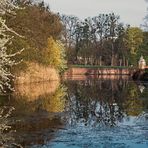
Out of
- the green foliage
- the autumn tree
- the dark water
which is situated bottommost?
the dark water

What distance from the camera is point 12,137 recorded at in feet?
53.2

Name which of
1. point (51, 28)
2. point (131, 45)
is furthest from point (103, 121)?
point (131, 45)

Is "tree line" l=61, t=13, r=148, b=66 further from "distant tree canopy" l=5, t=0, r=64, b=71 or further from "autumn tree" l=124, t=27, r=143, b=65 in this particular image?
"distant tree canopy" l=5, t=0, r=64, b=71

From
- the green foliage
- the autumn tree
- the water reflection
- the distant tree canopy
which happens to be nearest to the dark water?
the water reflection

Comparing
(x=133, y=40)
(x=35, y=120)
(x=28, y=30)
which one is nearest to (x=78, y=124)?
(x=35, y=120)

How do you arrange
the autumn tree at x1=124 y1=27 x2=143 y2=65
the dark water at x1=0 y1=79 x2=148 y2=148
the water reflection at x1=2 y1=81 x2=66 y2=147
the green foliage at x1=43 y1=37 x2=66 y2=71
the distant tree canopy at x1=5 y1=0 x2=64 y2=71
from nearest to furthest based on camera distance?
the dark water at x1=0 y1=79 x2=148 y2=148 → the water reflection at x1=2 y1=81 x2=66 y2=147 → the distant tree canopy at x1=5 y1=0 x2=64 y2=71 → the green foliage at x1=43 y1=37 x2=66 y2=71 → the autumn tree at x1=124 y1=27 x2=143 y2=65

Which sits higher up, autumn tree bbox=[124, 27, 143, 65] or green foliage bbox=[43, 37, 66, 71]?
autumn tree bbox=[124, 27, 143, 65]

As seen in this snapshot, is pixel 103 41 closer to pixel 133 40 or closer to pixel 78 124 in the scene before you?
pixel 133 40

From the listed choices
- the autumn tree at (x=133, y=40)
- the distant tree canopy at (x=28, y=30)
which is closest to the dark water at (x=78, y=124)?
the distant tree canopy at (x=28, y=30)

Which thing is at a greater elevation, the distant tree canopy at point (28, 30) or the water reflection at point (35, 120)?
the distant tree canopy at point (28, 30)

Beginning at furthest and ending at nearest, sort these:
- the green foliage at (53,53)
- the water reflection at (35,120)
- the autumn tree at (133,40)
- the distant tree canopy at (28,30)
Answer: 1. the autumn tree at (133,40)
2. the green foliage at (53,53)
3. the distant tree canopy at (28,30)
4. the water reflection at (35,120)

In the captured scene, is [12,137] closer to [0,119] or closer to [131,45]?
[0,119]

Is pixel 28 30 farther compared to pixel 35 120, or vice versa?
pixel 28 30

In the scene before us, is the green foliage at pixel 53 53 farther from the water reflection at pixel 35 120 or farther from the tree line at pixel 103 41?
the tree line at pixel 103 41
